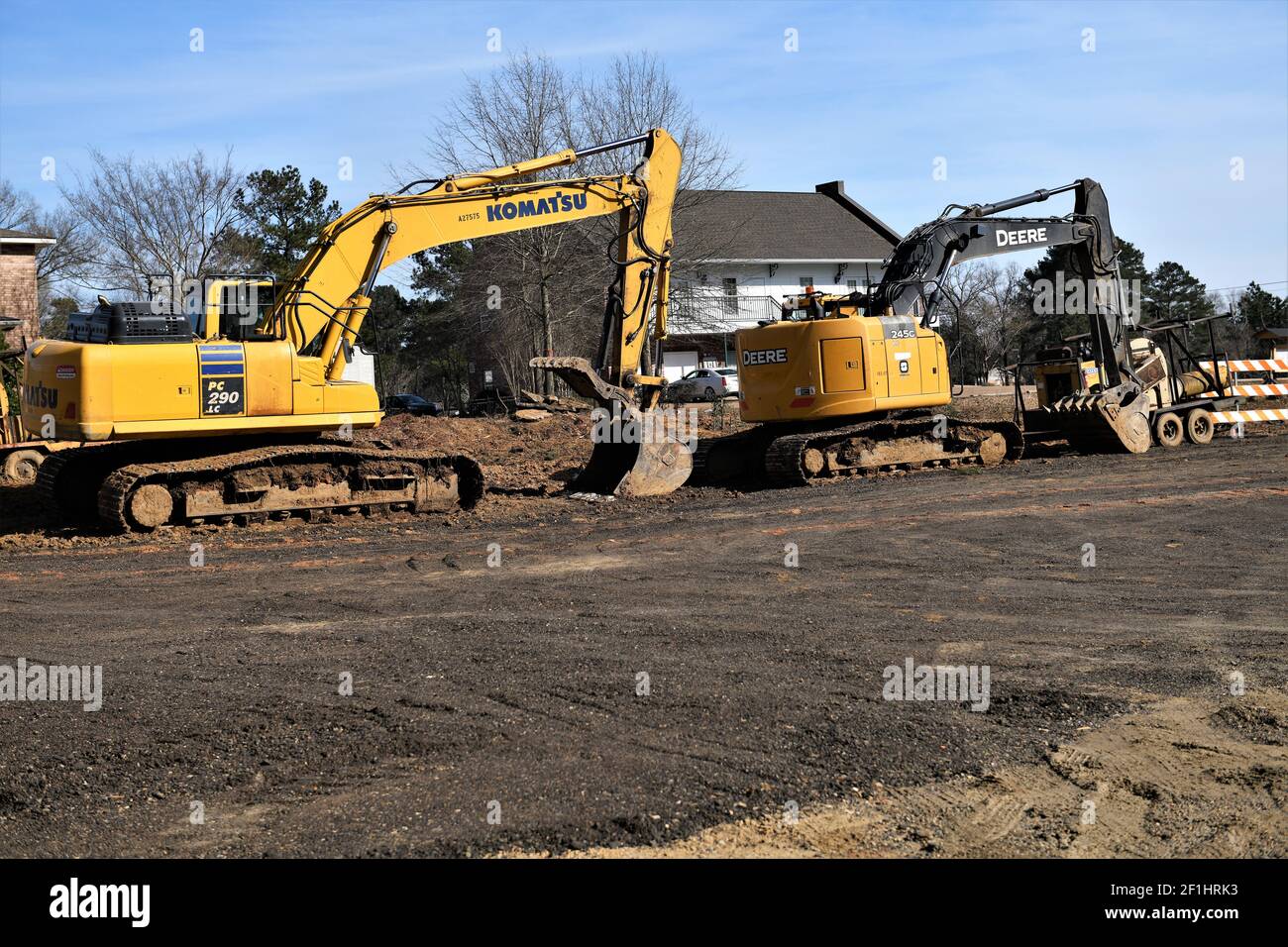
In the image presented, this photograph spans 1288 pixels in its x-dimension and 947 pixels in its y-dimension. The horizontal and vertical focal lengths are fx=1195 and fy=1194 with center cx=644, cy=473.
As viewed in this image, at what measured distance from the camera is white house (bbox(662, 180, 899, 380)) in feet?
134

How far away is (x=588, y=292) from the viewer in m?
36.7

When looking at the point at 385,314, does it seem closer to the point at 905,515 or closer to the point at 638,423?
the point at 638,423

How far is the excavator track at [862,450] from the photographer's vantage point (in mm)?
17500

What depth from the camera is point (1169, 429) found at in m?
21.0

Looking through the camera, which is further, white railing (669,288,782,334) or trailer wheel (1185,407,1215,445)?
white railing (669,288,782,334)

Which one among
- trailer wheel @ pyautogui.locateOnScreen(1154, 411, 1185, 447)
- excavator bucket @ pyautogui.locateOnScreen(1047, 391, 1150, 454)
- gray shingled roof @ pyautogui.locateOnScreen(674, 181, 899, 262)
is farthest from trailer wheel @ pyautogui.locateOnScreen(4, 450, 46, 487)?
gray shingled roof @ pyautogui.locateOnScreen(674, 181, 899, 262)

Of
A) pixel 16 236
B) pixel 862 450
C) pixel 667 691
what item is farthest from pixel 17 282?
pixel 667 691

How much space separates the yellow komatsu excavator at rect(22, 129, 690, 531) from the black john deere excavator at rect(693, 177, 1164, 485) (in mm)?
1939

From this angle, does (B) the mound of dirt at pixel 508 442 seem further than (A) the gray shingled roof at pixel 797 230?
No

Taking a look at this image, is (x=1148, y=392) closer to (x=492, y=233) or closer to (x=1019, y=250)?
(x=1019, y=250)

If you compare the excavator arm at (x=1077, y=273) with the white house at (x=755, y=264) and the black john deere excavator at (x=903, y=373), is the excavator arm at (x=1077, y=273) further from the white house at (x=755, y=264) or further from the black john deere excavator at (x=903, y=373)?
the white house at (x=755, y=264)

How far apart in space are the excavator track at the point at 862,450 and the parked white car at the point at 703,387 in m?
22.4

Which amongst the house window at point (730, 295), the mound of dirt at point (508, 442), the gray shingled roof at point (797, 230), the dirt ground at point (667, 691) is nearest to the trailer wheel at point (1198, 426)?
the dirt ground at point (667, 691)

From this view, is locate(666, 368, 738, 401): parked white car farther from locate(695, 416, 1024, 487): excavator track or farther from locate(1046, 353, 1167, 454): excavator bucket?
locate(695, 416, 1024, 487): excavator track
